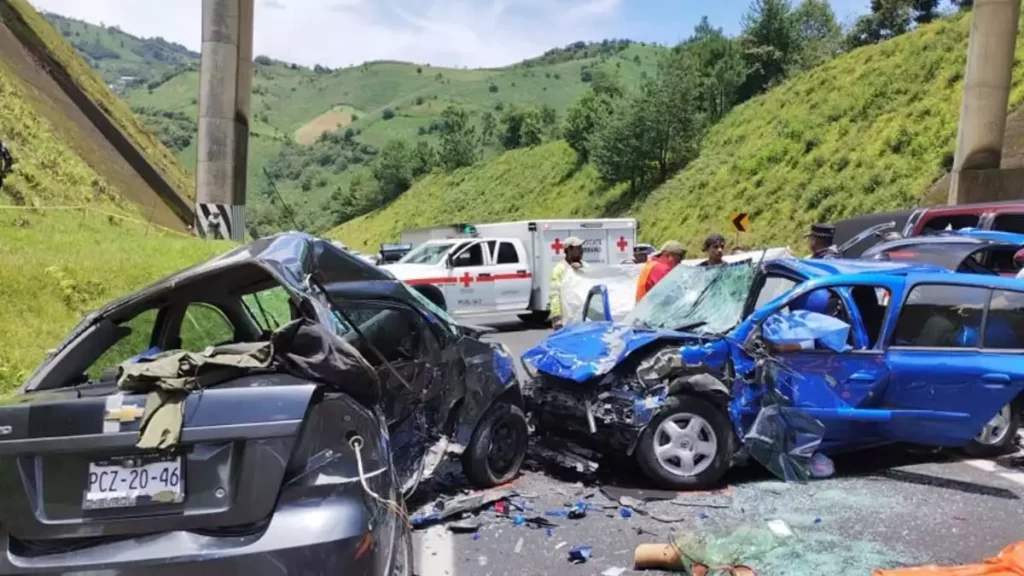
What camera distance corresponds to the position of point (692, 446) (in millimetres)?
5359

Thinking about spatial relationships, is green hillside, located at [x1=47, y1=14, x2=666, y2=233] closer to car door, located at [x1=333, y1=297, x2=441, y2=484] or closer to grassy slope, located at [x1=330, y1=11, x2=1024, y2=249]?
grassy slope, located at [x1=330, y1=11, x2=1024, y2=249]

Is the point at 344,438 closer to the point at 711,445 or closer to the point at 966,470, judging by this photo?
the point at 711,445

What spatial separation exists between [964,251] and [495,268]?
8.69 m

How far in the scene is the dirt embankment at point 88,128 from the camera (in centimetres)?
2256

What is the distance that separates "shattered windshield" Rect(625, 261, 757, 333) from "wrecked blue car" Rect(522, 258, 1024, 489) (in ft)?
0.12

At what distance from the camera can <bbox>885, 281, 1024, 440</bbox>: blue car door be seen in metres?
5.46

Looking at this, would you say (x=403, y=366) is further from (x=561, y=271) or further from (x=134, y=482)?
(x=561, y=271)

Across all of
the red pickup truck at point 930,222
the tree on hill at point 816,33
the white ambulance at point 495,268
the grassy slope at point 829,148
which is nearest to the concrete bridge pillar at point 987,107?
the grassy slope at point 829,148

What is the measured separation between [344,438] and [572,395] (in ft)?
9.60

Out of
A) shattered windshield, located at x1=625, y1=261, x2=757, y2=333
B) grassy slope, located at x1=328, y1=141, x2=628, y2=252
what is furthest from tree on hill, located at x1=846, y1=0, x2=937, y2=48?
shattered windshield, located at x1=625, y1=261, x2=757, y2=333

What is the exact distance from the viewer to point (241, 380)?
2.88 metres

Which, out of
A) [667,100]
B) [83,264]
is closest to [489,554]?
[83,264]

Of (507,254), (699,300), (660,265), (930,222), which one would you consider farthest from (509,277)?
(699,300)

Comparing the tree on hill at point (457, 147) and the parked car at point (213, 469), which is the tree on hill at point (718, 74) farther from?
the parked car at point (213, 469)
